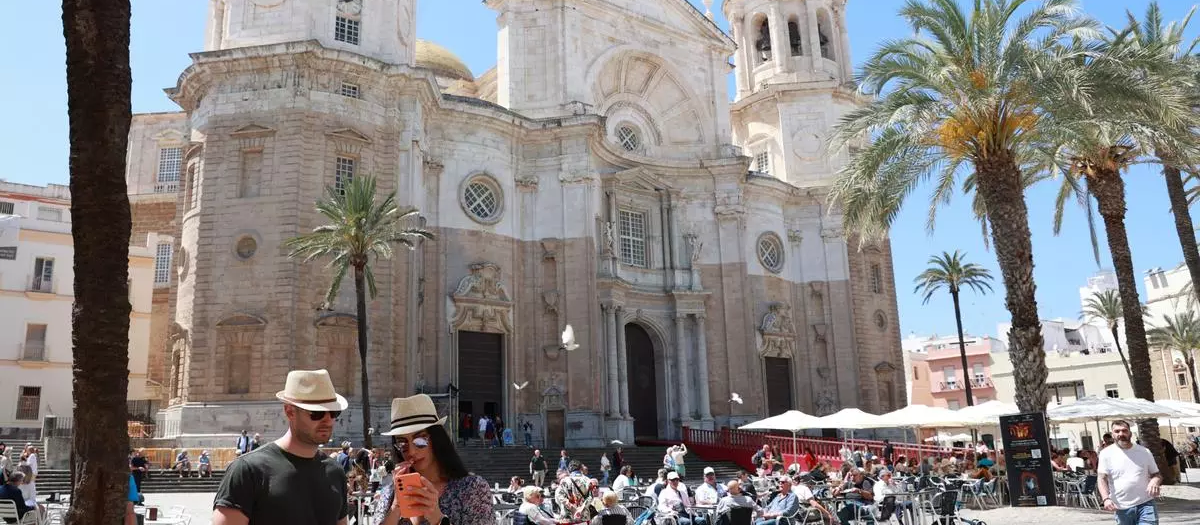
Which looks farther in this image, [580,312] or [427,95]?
[580,312]

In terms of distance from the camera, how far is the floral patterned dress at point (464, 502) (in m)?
4.50

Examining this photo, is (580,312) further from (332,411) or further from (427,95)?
(332,411)

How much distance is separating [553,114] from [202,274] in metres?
14.6

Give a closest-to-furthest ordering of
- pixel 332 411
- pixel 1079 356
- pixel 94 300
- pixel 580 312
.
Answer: pixel 332 411 < pixel 94 300 < pixel 580 312 < pixel 1079 356

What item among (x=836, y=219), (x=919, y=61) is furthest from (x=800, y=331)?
(x=919, y=61)

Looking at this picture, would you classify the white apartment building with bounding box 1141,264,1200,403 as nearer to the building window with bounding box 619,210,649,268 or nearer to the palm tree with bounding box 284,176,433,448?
the building window with bounding box 619,210,649,268

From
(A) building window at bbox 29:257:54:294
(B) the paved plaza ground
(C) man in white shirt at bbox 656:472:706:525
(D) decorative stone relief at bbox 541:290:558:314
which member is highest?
(A) building window at bbox 29:257:54:294

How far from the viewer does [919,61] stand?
737 inches

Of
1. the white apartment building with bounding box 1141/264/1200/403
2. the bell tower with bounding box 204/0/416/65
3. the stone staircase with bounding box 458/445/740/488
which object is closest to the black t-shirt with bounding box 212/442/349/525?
the stone staircase with bounding box 458/445/740/488

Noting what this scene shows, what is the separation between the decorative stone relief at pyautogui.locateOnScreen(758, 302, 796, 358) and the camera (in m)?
40.9

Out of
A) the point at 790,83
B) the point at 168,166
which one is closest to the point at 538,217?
the point at 790,83

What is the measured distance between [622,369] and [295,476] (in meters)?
32.6

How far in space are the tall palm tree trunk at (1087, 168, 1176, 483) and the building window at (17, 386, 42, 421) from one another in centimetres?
3808

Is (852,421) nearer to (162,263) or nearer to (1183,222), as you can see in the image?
(1183,222)
